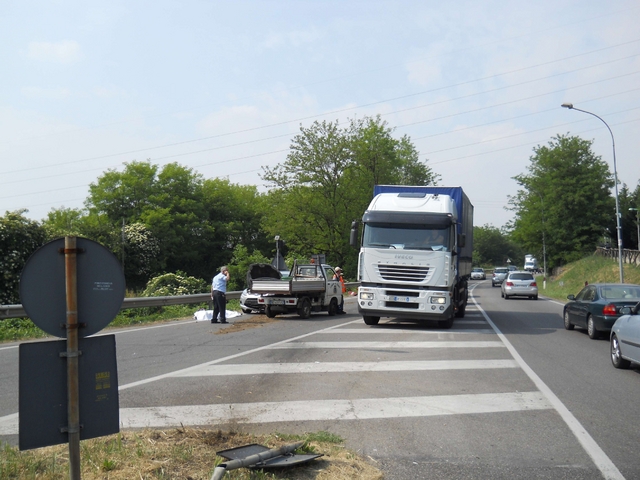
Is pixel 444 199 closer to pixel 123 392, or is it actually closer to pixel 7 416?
pixel 123 392

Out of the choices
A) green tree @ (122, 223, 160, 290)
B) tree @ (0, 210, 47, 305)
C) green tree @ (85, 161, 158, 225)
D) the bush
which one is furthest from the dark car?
green tree @ (85, 161, 158, 225)

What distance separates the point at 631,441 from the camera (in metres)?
6.25

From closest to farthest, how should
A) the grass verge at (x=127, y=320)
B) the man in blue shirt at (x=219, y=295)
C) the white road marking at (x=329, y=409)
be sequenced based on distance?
1. the white road marking at (x=329, y=409)
2. the grass verge at (x=127, y=320)
3. the man in blue shirt at (x=219, y=295)

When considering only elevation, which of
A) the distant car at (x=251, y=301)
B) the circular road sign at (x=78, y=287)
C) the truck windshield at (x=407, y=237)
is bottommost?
the distant car at (x=251, y=301)

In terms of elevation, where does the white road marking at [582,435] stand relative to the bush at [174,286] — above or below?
below

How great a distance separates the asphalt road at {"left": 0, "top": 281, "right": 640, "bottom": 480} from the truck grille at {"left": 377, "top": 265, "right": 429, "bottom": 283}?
8.81 ft

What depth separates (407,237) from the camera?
17766mm

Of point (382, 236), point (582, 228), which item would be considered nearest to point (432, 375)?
point (382, 236)

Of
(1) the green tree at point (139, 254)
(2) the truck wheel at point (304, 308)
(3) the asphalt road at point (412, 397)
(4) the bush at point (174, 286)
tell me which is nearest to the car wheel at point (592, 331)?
(3) the asphalt road at point (412, 397)

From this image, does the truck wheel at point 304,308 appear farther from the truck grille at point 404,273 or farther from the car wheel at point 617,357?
the car wheel at point 617,357

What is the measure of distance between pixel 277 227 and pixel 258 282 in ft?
101

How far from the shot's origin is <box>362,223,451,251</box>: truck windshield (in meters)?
17.6

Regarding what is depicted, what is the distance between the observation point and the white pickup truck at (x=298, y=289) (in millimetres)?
21016

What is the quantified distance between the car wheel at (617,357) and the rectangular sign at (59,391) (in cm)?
902
